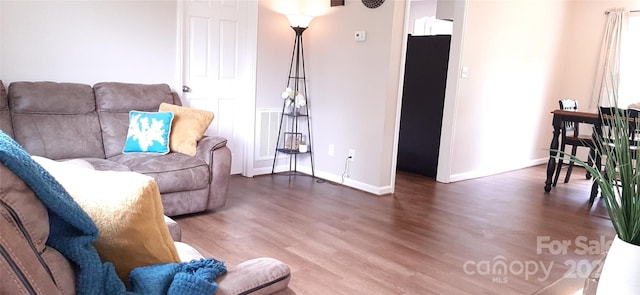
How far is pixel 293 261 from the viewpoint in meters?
2.69

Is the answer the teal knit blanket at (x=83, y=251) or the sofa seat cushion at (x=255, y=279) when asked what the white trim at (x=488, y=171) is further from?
the teal knit blanket at (x=83, y=251)

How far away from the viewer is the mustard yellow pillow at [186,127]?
11.4 feet

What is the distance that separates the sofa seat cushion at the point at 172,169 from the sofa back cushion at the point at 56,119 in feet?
0.81

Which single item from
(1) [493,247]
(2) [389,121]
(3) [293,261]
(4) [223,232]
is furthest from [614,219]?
(2) [389,121]

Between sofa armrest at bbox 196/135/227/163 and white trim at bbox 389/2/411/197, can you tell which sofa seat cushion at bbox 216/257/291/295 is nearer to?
sofa armrest at bbox 196/135/227/163

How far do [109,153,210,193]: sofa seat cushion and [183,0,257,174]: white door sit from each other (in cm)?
107

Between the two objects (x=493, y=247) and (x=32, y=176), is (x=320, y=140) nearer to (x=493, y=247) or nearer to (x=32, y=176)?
(x=493, y=247)

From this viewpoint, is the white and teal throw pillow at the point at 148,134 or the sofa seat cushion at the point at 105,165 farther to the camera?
the white and teal throw pillow at the point at 148,134

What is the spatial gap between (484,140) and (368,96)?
5.64ft

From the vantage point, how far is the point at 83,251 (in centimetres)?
92

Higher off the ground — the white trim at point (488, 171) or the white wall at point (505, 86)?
the white wall at point (505, 86)

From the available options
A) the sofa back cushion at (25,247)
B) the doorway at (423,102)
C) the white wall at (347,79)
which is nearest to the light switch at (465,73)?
the doorway at (423,102)

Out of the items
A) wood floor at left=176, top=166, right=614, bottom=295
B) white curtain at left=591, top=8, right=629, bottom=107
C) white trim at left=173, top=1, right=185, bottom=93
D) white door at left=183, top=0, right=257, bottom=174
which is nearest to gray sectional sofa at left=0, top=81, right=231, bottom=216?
wood floor at left=176, top=166, right=614, bottom=295

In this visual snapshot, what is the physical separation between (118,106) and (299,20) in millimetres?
1871
